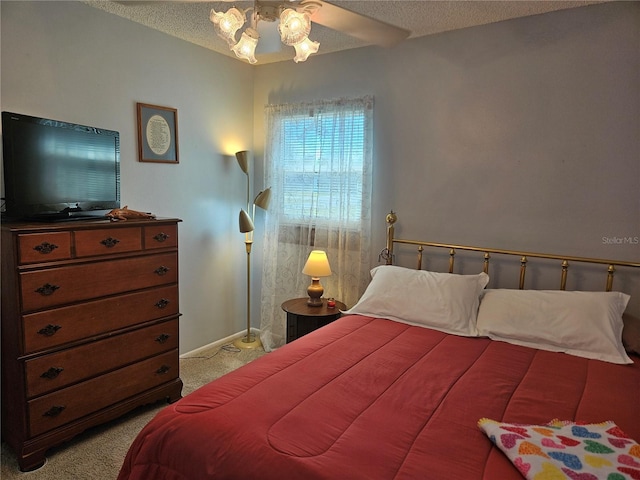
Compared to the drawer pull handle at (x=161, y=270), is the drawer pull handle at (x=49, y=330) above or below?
below

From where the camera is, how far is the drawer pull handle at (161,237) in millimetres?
2635

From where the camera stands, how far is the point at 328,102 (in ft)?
11.1

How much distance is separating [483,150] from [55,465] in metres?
2.99

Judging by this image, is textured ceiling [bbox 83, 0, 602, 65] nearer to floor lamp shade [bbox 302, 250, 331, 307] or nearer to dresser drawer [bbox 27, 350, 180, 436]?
floor lamp shade [bbox 302, 250, 331, 307]

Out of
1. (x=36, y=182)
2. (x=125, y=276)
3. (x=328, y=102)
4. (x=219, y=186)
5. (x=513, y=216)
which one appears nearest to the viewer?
(x=36, y=182)

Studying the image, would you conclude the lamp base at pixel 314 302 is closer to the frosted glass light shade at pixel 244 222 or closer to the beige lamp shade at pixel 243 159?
the frosted glass light shade at pixel 244 222

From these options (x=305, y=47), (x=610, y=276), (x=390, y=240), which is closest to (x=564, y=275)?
(x=610, y=276)

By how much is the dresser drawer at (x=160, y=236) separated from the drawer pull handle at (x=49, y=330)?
624mm

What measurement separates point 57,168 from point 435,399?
86.9 inches

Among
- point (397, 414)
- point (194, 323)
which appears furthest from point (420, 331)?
point (194, 323)

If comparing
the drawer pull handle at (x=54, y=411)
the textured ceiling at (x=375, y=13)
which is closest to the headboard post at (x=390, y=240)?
the textured ceiling at (x=375, y=13)

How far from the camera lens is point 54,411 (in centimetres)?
222

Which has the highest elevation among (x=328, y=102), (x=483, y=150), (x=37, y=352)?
(x=328, y=102)

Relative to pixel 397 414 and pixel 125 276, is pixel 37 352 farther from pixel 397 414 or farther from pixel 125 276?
pixel 397 414
